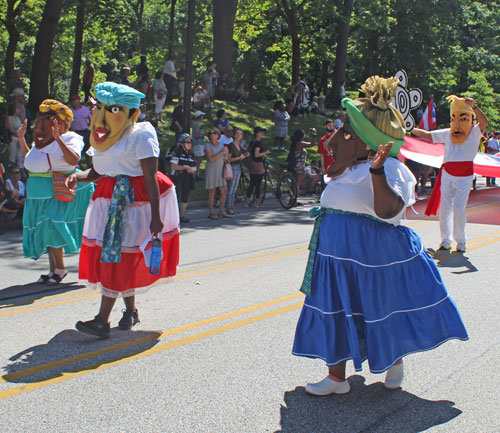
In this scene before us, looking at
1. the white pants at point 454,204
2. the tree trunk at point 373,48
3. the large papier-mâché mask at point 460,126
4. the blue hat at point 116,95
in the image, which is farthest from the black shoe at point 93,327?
the tree trunk at point 373,48

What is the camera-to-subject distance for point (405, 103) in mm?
12633

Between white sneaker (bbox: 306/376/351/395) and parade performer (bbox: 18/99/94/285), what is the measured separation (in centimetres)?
395

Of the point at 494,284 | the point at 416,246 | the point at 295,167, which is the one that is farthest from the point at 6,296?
the point at 295,167

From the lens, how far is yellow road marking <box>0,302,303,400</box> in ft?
14.9

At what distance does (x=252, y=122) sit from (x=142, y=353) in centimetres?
2111

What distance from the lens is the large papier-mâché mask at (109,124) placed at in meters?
5.42

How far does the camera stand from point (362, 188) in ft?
13.6

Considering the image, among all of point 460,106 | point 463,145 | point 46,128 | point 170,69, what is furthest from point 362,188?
point 170,69

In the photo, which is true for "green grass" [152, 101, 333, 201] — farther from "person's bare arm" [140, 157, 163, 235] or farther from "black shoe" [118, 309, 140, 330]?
"person's bare arm" [140, 157, 163, 235]

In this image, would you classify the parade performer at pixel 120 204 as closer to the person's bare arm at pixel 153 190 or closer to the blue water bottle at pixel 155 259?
the person's bare arm at pixel 153 190

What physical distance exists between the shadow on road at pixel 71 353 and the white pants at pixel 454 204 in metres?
5.61

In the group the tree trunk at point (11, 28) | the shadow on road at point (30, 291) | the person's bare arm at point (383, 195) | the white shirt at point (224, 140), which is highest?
the tree trunk at point (11, 28)

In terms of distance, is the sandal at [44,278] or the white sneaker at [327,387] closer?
the white sneaker at [327,387]

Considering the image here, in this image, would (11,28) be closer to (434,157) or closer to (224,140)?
(224,140)
